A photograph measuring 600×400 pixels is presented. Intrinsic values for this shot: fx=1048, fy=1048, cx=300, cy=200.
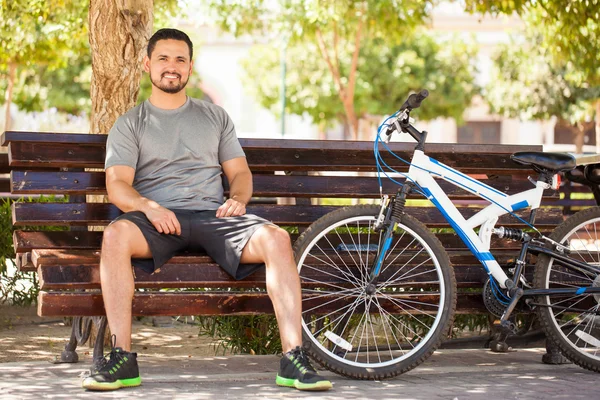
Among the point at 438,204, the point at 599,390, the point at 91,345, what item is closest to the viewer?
the point at 599,390

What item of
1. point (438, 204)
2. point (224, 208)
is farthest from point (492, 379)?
point (224, 208)

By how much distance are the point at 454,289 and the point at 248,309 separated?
0.99 metres

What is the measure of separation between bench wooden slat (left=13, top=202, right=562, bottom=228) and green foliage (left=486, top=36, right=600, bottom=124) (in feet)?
81.7

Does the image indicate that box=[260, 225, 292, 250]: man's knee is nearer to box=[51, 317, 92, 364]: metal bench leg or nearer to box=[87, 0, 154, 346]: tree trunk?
box=[51, 317, 92, 364]: metal bench leg

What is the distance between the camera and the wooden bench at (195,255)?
15.6ft

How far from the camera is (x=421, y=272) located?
17.1 feet

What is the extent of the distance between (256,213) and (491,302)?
130 centimetres

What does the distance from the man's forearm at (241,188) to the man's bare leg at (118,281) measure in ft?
2.18

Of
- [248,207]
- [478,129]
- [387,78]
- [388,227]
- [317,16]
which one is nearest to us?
[388,227]

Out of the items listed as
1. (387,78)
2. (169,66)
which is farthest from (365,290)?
(387,78)

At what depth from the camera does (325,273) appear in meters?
5.11

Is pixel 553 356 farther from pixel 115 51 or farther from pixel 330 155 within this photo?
pixel 115 51

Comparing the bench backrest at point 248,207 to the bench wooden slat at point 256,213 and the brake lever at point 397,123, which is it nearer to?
the bench wooden slat at point 256,213

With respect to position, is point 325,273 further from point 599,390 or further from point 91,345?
point 91,345
